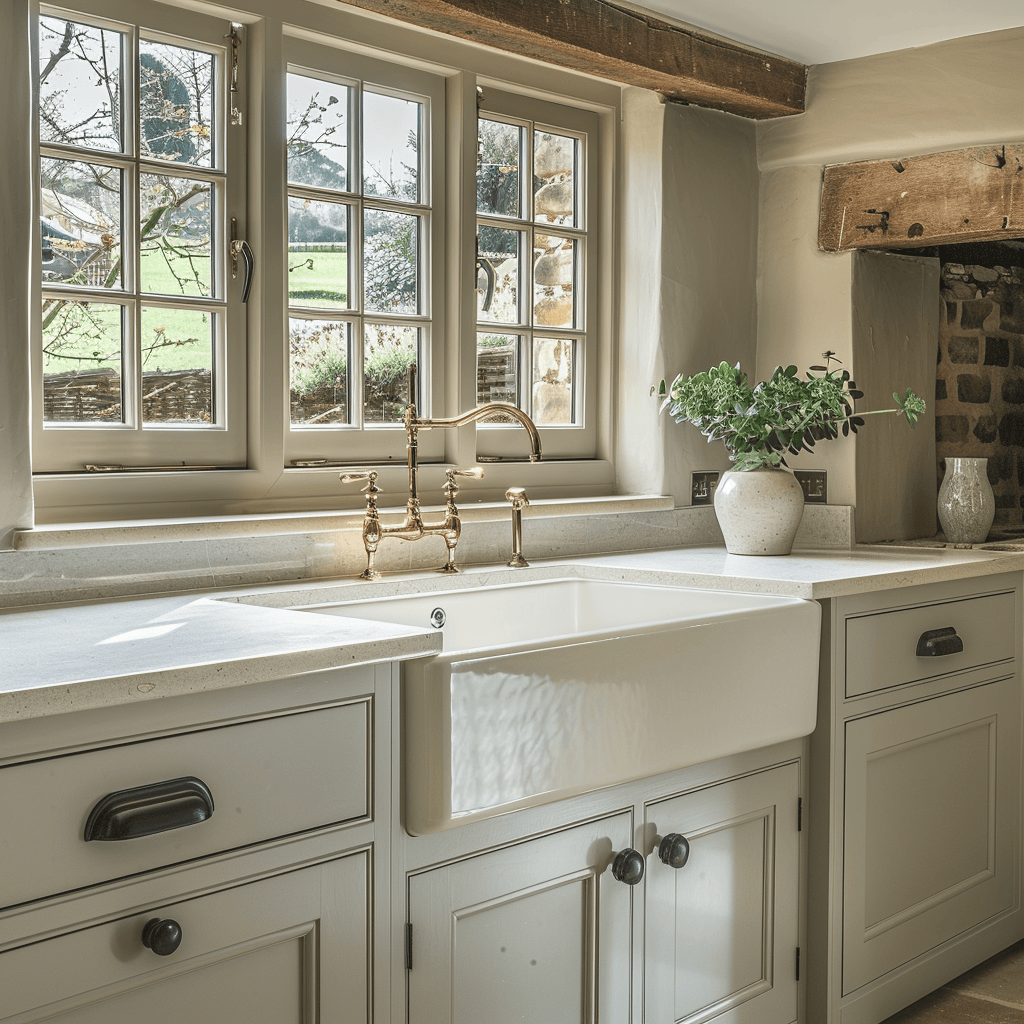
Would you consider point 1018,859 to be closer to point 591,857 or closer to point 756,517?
point 756,517

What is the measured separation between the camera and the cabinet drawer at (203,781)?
116 centimetres

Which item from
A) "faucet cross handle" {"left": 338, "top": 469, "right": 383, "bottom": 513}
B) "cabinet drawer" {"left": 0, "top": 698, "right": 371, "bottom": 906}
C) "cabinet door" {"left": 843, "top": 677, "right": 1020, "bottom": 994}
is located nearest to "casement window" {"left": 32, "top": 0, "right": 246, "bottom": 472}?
"faucet cross handle" {"left": 338, "top": 469, "right": 383, "bottom": 513}

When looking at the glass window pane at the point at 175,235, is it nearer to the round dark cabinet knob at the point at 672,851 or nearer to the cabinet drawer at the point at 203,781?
the cabinet drawer at the point at 203,781

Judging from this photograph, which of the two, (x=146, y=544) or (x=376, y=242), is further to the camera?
(x=376, y=242)

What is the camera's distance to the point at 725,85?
2.83m

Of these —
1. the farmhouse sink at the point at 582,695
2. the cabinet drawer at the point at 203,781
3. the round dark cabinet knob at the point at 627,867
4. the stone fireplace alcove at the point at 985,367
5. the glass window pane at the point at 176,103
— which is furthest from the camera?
the stone fireplace alcove at the point at 985,367

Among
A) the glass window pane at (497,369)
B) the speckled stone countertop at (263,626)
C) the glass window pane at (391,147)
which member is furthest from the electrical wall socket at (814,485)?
the glass window pane at (391,147)

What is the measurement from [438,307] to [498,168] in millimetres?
416

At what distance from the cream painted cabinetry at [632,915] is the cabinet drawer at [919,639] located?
0.79 ft

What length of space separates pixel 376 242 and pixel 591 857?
145 cm

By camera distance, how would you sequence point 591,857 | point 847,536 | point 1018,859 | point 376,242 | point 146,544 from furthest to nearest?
point 847,536
point 1018,859
point 376,242
point 146,544
point 591,857

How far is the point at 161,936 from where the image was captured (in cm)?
125

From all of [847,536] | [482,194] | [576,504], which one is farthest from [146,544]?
[847,536]

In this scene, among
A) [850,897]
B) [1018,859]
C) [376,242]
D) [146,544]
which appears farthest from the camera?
[1018,859]
